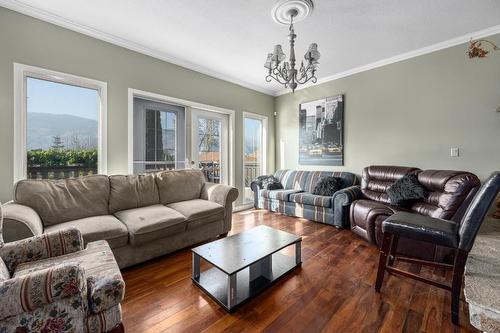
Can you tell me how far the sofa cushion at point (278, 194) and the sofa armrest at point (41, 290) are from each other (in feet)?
11.0

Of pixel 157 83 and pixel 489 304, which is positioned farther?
pixel 157 83

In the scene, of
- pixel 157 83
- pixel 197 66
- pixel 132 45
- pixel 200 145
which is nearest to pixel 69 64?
pixel 132 45

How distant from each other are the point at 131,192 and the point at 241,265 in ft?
6.07

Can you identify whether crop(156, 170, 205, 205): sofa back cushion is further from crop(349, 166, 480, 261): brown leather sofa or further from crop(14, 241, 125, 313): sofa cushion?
crop(349, 166, 480, 261): brown leather sofa

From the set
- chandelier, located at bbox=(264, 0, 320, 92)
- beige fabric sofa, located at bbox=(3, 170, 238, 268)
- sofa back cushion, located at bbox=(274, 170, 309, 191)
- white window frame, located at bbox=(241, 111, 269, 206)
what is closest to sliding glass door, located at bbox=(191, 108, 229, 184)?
white window frame, located at bbox=(241, 111, 269, 206)

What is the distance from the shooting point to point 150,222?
2260 millimetres

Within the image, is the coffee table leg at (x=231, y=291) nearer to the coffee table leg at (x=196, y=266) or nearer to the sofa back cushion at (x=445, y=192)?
the coffee table leg at (x=196, y=266)

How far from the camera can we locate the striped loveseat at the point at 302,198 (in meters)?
3.53

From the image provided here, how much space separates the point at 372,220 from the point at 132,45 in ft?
13.0

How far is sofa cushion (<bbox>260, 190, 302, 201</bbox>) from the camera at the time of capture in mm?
4099

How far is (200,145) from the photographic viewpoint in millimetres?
4043

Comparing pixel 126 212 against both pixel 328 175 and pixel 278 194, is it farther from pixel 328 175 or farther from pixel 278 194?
pixel 328 175

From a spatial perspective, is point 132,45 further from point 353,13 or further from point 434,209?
point 434,209

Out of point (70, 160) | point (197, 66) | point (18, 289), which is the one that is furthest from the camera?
point (197, 66)
